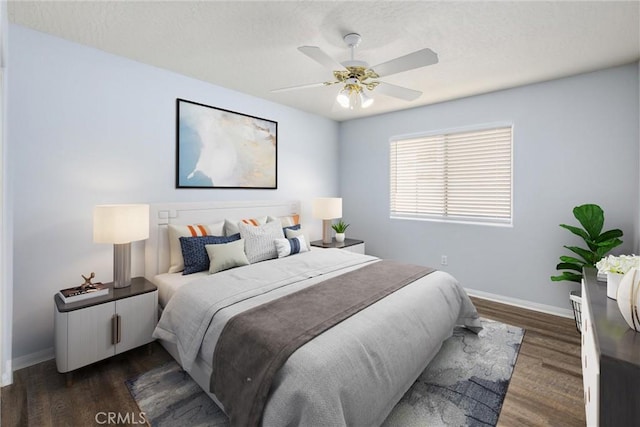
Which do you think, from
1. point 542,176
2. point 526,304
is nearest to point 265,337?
point 526,304

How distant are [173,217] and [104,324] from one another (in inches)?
44.7

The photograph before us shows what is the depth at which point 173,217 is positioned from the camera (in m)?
3.05

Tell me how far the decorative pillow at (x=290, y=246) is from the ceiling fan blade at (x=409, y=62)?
1929 mm

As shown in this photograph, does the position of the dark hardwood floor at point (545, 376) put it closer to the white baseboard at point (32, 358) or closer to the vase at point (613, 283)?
the vase at point (613, 283)

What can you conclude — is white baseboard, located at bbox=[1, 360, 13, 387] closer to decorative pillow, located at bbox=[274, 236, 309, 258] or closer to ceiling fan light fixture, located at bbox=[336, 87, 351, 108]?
decorative pillow, located at bbox=[274, 236, 309, 258]

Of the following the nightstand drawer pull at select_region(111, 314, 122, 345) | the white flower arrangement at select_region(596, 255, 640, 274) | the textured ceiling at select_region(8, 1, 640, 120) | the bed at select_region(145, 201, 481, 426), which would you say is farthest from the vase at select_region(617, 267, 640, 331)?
the nightstand drawer pull at select_region(111, 314, 122, 345)

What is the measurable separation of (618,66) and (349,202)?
343cm

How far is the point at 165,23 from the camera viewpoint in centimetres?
219

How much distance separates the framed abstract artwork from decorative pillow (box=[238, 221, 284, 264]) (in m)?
0.69

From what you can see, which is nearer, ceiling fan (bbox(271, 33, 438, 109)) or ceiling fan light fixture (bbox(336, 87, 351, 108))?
ceiling fan (bbox(271, 33, 438, 109))

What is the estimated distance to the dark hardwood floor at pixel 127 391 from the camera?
1822 mm

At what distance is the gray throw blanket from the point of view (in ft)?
4.81

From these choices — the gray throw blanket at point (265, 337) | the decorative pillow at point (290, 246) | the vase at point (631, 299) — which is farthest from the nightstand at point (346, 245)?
the vase at point (631, 299)

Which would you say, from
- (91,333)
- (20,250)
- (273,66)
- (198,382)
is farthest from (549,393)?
(20,250)
